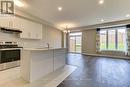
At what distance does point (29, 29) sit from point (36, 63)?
9.13 ft

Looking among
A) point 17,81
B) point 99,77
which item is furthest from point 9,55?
point 99,77

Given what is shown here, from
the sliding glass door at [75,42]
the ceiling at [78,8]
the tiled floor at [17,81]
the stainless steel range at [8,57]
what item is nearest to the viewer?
the tiled floor at [17,81]

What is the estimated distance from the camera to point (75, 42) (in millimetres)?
12359

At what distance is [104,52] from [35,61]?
7.41m

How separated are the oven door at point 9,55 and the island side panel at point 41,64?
1159mm

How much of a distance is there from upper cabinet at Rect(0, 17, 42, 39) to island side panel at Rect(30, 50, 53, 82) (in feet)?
6.58

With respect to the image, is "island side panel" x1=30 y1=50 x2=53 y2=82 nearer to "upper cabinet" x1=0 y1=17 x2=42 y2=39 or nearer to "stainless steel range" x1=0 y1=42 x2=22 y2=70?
"stainless steel range" x1=0 y1=42 x2=22 y2=70

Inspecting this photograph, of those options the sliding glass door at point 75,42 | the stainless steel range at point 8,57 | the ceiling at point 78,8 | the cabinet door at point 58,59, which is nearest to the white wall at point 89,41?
the sliding glass door at point 75,42

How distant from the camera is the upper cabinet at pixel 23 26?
4243mm

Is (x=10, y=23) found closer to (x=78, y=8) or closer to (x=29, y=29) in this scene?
(x=29, y=29)

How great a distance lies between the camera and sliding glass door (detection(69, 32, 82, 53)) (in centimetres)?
1205

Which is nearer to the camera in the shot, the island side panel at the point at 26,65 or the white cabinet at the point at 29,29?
the island side panel at the point at 26,65

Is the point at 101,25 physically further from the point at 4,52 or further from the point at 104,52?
the point at 4,52

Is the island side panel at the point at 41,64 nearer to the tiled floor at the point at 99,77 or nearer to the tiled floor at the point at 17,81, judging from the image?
the tiled floor at the point at 17,81
